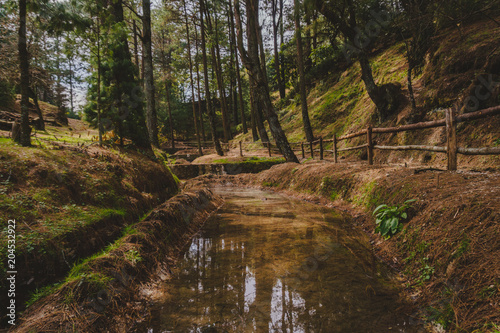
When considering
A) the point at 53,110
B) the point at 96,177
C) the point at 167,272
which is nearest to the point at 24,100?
the point at 96,177

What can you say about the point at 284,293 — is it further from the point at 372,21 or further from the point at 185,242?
the point at 372,21

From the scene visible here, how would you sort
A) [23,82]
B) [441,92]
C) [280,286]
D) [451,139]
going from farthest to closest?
[441,92] < [23,82] < [451,139] < [280,286]

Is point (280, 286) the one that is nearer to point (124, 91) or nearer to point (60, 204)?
point (60, 204)

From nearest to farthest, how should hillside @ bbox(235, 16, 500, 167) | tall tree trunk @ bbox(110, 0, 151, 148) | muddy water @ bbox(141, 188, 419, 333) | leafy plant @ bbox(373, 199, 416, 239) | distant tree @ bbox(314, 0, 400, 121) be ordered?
1. muddy water @ bbox(141, 188, 419, 333)
2. leafy plant @ bbox(373, 199, 416, 239)
3. tall tree trunk @ bbox(110, 0, 151, 148)
4. hillside @ bbox(235, 16, 500, 167)
5. distant tree @ bbox(314, 0, 400, 121)

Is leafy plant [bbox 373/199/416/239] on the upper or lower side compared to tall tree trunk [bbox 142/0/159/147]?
lower

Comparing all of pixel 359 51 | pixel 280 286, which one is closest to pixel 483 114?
pixel 280 286

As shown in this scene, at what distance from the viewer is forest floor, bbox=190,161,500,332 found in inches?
68.0

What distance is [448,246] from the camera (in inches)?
87.4

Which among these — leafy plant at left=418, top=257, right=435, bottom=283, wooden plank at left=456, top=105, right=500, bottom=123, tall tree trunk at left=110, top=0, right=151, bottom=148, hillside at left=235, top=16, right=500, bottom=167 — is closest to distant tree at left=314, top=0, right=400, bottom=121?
hillside at left=235, top=16, right=500, bottom=167

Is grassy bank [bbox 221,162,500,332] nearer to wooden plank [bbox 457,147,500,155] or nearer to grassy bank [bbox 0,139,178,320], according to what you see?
wooden plank [bbox 457,147,500,155]

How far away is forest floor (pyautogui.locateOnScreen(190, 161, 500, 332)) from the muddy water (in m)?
0.23

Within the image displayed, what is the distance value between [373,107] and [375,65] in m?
4.04

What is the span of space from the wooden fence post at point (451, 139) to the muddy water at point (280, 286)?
184 centimetres

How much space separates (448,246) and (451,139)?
7.95 ft
